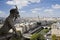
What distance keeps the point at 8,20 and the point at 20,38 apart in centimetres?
35

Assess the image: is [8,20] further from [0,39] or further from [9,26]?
[0,39]

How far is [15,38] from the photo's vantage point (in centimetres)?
300

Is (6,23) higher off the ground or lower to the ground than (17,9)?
lower

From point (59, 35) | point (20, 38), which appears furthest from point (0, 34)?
point (59, 35)

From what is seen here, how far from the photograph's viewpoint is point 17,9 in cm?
305

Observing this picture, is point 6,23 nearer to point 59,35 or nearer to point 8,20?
point 8,20

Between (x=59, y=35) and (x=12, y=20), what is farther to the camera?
(x=59, y=35)

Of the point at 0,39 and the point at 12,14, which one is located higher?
the point at 12,14

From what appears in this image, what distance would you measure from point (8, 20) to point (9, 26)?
10 cm

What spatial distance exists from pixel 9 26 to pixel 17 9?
30 centimetres

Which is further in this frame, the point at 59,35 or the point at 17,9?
the point at 59,35

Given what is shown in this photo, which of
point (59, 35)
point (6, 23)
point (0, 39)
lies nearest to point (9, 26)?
point (6, 23)

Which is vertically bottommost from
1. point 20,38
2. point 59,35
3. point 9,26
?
point 59,35

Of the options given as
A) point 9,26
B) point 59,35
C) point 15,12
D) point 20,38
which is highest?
point 15,12
